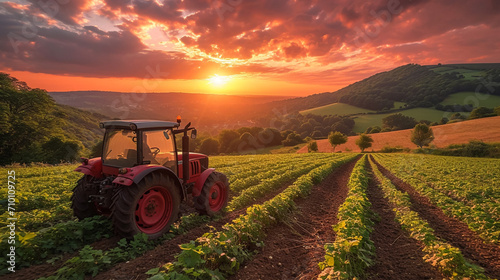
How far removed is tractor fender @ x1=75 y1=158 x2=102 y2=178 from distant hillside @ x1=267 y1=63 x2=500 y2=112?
129 metres

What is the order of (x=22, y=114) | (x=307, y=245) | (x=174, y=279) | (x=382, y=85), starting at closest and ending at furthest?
(x=174, y=279), (x=307, y=245), (x=22, y=114), (x=382, y=85)

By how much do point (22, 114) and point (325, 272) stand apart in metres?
47.3

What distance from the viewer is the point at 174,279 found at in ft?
10.4

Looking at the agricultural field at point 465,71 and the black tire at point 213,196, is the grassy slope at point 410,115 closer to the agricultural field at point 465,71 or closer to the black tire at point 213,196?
the agricultural field at point 465,71

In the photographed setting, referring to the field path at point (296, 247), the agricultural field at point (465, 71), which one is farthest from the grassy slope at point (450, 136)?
the agricultural field at point (465, 71)

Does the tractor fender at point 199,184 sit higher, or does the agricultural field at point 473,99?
the agricultural field at point 473,99

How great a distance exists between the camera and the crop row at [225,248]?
3508mm

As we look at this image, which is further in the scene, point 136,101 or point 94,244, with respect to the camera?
point 136,101

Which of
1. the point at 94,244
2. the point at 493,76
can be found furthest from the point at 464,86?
the point at 94,244

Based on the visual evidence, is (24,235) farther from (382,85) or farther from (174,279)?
(382,85)

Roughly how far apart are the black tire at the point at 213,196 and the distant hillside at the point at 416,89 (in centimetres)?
12589

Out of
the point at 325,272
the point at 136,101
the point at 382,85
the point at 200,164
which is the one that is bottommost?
the point at 325,272

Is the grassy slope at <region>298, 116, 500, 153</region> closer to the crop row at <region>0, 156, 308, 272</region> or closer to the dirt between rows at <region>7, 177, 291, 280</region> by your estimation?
the dirt between rows at <region>7, 177, 291, 280</region>

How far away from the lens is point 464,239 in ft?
21.6
